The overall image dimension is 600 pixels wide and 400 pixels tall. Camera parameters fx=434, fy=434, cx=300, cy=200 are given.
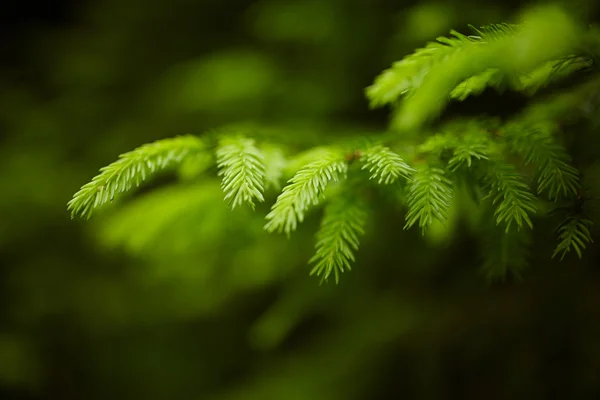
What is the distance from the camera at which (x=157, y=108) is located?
95.1 inches

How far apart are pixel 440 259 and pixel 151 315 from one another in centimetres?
170

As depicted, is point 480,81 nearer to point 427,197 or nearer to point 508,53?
point 508,53

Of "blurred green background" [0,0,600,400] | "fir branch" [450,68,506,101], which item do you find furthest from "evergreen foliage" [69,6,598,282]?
"blurred green background" [0,0,600,400]

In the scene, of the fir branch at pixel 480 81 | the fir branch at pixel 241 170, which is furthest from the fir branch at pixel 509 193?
the fir branch at pixel 241 170

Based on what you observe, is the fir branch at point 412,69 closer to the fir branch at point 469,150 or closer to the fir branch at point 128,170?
the fir branch at point 469,150

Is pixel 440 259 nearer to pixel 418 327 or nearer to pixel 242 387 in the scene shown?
pixel 418 327

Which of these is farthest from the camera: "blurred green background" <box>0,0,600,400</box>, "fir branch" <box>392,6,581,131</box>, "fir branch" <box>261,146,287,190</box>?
"blurred green background" <box>0,0,600,400</box>

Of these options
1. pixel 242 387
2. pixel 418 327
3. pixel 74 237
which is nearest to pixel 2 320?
pixel 74 237

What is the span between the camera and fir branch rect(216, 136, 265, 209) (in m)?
0.79

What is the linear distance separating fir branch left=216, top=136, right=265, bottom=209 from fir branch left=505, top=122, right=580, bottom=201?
54 cm

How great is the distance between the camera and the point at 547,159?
2.80 feet

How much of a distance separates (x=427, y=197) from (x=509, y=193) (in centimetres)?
16

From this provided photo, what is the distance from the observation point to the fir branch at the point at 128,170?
0.84 metres

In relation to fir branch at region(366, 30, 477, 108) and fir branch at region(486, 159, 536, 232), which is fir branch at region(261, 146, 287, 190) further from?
fir branch at region(486, 159, 536, 232)
